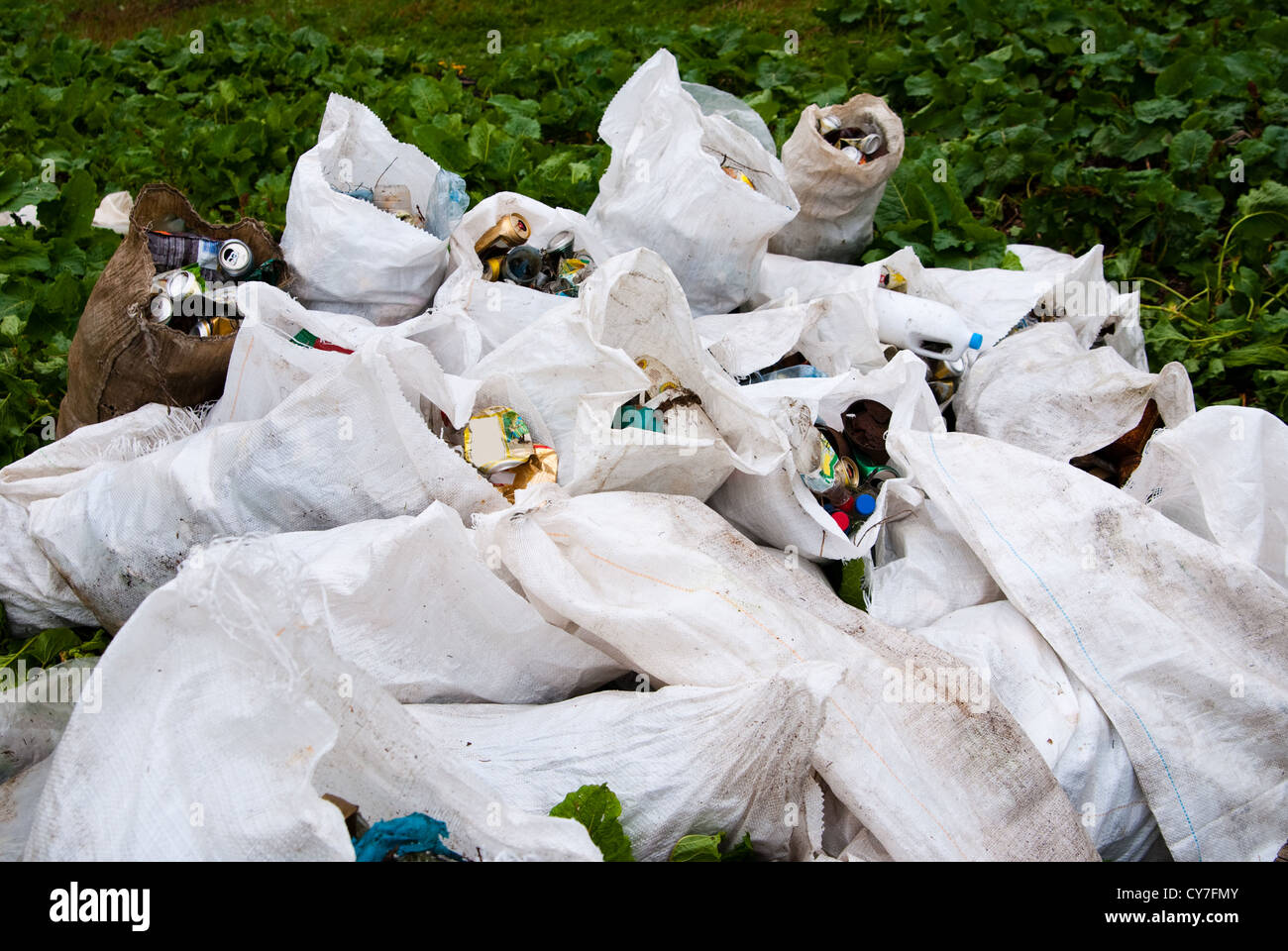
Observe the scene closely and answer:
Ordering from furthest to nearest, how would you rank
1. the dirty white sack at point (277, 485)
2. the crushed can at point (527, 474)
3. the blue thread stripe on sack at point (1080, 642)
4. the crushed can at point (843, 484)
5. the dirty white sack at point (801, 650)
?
the crushed can at point (843, 484) → the crushed can at point (527, 474) → the dirty white sack at point (277, 485) → the blue thread stripe on sack at point (1080, 642) → the dirty white sack at point (801, 650)

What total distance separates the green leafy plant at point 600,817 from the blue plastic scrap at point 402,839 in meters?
0.16

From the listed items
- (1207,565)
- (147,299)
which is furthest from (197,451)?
(1207,565)

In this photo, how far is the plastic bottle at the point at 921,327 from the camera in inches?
92.7

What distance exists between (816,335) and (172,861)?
5.54ft

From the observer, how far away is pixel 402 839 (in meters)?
1.25

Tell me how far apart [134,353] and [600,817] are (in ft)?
4.42

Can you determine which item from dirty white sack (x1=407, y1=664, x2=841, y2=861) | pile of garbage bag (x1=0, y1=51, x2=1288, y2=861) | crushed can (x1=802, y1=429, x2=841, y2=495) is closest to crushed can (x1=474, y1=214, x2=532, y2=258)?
pile of garbage bag (x1=0, y1=51, x2=1288, y2=861)

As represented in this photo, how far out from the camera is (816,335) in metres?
2.37

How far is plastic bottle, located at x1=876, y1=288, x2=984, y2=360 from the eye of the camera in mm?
2354

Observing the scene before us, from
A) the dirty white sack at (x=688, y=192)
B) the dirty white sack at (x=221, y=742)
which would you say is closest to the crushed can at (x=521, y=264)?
the dirty white sack at (x=688, y=192)

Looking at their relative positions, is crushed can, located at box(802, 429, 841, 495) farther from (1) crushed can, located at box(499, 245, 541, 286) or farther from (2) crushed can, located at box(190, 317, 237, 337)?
(2) crushed can, located at box(190, 317, 237, 337)

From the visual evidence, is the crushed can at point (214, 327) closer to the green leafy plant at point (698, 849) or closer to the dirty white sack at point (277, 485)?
the dirty white sack at point (277, 485)

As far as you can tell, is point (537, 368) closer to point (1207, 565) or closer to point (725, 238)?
point (725, 238)

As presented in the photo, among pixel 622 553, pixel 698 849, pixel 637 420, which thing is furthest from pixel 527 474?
pixel 698 849
